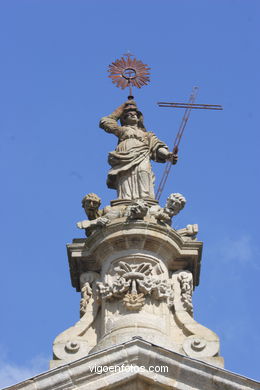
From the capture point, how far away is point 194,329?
17.8 meters

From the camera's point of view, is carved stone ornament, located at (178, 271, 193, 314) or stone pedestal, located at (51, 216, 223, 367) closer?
stone pedestal, located at (51, 216, 223, 367)

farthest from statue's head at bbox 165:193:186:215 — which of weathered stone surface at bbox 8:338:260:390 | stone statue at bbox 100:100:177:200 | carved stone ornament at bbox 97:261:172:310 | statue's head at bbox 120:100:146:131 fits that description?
weathered stone surface at bbox 8:338:260:390

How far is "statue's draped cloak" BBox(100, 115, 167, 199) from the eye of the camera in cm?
2002

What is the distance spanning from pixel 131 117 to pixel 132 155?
4.03ft

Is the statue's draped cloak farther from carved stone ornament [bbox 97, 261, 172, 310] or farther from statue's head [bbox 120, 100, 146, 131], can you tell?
carved stone ornament [bbox 97, 261, 172, 310]

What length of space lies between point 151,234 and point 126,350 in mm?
3064

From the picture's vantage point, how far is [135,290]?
17875 millimetres

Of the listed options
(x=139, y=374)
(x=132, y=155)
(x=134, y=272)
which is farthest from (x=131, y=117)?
(x=139, y=374)

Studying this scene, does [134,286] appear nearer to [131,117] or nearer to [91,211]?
[91,211]

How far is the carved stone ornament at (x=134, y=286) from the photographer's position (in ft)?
58.3

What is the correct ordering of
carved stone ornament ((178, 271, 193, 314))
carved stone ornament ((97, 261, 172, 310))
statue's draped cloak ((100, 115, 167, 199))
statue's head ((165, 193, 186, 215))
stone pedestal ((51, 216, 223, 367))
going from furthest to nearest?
statue's draped cloak ((100, 115, 167, 199)) < statue's head ((165, 193, 186, 215)) < carved stone ornament ((178, 271, 193, 314)) < carved stone ornament ((97, 261, 172, 310)) < stone pedestal ((51, 216, 223, 367))

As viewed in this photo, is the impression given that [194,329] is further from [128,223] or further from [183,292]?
[128,223]

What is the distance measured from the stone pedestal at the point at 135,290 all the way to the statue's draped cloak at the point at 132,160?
4.18 ft

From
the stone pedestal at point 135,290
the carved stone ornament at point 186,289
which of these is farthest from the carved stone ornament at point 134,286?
the carved stone ornament at point 186,289
